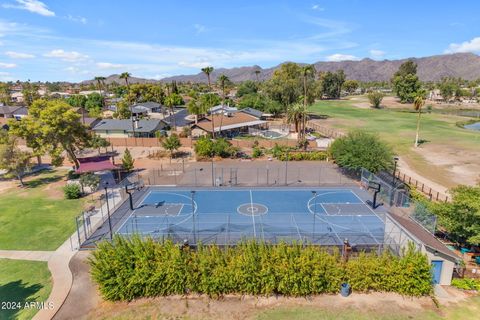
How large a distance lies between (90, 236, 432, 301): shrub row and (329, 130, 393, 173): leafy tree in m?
19.1

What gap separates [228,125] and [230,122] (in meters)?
2.22

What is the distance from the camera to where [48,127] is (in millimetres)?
35094

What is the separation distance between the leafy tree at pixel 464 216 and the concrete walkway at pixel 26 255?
29.2 m

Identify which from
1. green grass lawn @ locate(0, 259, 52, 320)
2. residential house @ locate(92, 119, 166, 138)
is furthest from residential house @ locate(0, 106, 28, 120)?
green grass lawn @ locate(0, 259, 52, 320)

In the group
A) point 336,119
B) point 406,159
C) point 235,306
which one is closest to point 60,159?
point 235,306

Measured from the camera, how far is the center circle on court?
1133 inches

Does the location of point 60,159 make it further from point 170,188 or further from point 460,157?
point 460,157

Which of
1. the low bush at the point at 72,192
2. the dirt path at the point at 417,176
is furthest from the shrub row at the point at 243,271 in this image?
the dirt path at the point at 417,176

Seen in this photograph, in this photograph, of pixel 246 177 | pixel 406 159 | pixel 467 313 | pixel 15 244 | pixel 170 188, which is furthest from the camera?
pixel 406 159

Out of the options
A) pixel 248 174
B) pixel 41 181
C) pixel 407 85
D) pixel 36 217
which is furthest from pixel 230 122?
pixel 407 85

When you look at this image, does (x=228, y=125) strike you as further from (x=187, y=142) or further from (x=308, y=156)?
(x=308, y=156)

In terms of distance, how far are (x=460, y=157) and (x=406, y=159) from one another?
28.5ft

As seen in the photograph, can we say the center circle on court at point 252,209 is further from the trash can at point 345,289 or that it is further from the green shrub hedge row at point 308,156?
the green shrub hedge row at point 308,156

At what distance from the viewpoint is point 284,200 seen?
32125 mm
